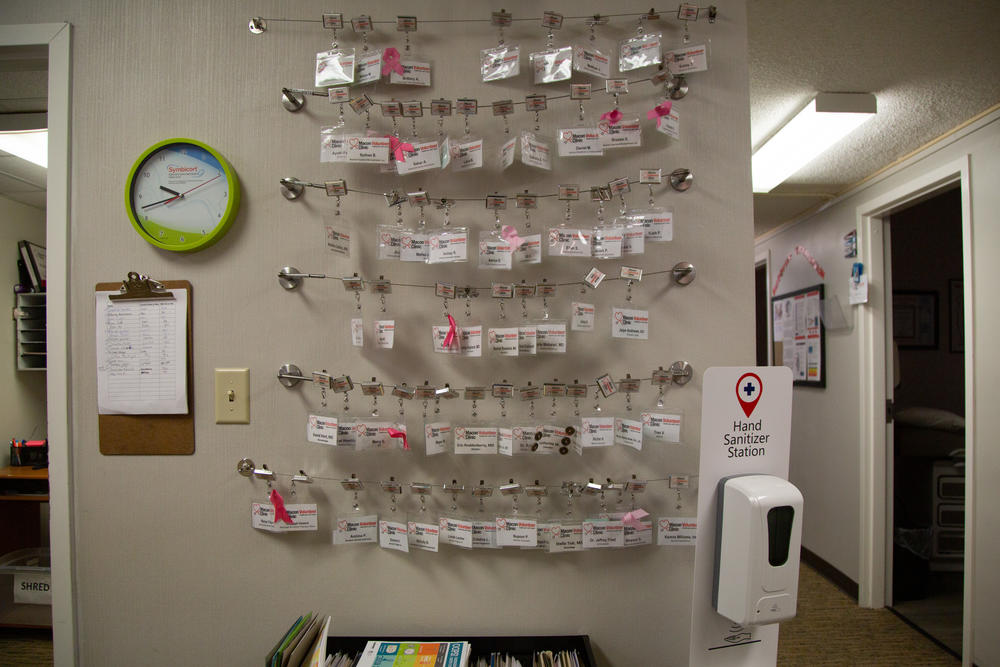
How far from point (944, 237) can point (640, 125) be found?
380 cm

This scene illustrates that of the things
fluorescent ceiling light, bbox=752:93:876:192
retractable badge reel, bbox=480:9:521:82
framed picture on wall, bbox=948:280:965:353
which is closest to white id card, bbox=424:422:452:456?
retractable badge reel, bbox=480:9:521:82

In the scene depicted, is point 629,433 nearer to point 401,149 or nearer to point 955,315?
point 401,149

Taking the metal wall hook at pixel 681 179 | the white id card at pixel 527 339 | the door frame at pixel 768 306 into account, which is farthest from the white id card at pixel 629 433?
the door frame at pixel 768 306

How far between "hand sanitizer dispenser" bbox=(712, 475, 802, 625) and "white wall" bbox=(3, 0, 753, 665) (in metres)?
0.25

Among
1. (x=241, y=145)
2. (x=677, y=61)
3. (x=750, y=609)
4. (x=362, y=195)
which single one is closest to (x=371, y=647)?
(x=750, y=609)

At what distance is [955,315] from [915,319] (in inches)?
11.2

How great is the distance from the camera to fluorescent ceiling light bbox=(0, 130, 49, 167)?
2.31 m

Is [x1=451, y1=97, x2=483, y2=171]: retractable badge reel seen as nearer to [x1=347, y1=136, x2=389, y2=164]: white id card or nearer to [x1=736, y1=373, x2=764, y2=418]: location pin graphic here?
[x1=347, y1=136, x2=389, y2=164]: white id card

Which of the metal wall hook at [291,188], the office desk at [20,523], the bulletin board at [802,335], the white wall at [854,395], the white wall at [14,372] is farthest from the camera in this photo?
the bulletin board at [802,335]

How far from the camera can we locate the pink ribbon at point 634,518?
1.13m

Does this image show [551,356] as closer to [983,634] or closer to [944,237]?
[983,634]

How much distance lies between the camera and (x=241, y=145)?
4.05ft

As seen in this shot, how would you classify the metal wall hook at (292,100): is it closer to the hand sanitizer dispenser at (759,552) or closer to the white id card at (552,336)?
the white id card at (552,336)

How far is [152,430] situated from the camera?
1232 mm
